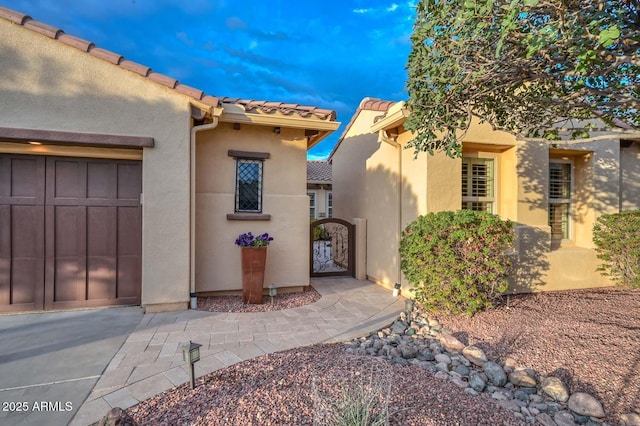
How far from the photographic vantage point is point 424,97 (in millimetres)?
4219

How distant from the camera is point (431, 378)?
11.2 feet

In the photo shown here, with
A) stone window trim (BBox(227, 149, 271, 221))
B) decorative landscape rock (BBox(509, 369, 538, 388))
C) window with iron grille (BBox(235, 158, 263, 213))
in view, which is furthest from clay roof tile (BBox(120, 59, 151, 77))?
decorative landscape rock (BBox(509, 369, 538, 388))

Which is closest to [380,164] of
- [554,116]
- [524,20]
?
[554,116]

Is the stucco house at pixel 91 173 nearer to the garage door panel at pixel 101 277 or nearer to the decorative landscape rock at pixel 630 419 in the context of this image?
the garage door panel at pixel 101 277

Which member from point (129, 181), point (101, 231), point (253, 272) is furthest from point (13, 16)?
point (253, 272)

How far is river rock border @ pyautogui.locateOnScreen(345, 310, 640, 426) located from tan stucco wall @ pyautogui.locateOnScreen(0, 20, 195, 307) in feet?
12.2

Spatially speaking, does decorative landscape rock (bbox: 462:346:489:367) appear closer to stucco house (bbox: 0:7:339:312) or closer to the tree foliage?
the tree foliage

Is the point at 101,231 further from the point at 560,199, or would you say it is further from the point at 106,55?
the point at 560,199

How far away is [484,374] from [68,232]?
7262 millimetres

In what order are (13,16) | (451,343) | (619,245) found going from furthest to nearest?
(619,245), (13,16), (451,343)

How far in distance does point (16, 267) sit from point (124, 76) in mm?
4011

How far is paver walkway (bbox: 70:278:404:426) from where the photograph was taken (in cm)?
312

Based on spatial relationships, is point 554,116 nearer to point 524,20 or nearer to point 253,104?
point 524,20

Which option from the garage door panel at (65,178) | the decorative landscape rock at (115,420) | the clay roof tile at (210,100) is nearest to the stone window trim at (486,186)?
the clay roof tile at (210,100)
